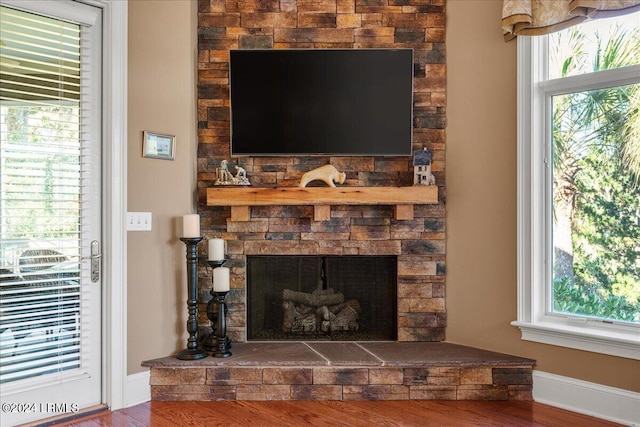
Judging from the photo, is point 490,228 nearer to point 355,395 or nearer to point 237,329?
point 355,395

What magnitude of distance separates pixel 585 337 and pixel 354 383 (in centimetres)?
125

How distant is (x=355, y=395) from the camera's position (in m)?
3.00

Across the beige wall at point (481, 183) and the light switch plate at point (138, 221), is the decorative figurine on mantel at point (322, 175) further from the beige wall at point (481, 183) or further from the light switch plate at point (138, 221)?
the light switch plate at point (138, 221)

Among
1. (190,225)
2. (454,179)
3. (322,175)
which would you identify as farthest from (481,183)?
(190,225)

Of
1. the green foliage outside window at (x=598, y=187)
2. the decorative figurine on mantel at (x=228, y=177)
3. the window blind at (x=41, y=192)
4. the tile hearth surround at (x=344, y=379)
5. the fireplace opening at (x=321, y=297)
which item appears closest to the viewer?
the window blind at (x=41, y=192)

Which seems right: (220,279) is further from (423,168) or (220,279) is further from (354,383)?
(423,168)

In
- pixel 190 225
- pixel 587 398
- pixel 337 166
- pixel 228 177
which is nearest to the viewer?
pixel 587 398

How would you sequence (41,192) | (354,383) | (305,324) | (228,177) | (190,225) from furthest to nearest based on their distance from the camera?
(305,324), (228,177), (190,225), (354,383), (41,192)

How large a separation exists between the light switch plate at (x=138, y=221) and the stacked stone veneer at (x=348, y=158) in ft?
1.31

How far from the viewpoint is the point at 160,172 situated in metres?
3.18

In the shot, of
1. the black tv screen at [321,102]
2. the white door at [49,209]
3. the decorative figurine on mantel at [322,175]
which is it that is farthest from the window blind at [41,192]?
the decorative figurine on mantel at [322,175]

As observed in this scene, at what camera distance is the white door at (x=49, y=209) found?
2.61 metres

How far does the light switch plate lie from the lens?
302 centimetres

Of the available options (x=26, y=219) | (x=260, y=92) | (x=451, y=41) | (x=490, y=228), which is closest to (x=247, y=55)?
(x=260, y=92)
